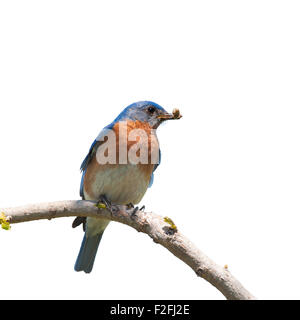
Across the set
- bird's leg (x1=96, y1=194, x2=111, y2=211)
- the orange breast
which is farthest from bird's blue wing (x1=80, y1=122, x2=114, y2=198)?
bird's leg (x1=96, y1=194, x2=111, y2=211)

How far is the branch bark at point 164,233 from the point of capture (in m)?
5.95

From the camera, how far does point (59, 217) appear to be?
6477mm

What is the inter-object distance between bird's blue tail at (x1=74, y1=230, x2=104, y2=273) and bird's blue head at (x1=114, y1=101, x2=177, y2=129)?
2038 mm

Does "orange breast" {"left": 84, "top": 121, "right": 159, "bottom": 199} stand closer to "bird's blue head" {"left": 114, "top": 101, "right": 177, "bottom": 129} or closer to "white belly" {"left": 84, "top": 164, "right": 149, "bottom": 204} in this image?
"white belly" {"left": 84, "top": 164, "right": 149, "bottom": 204}

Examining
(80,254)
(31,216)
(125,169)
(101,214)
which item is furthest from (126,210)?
(80,254)

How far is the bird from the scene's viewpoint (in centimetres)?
793

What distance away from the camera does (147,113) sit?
872 centimetres

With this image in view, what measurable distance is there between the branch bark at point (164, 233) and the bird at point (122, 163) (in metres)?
1.03

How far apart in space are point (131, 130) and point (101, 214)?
1743 millimetres

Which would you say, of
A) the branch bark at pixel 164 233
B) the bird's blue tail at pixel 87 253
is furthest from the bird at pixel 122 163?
the branch bark at pixel 164 233

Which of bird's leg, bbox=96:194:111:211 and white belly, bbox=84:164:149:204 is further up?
white belly, bbox=84:164:149:204

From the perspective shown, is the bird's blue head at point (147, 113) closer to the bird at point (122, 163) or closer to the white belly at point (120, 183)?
the bird at point (122, 163)

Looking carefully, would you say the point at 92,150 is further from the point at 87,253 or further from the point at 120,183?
the point at 87,253

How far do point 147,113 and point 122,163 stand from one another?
1.22m
